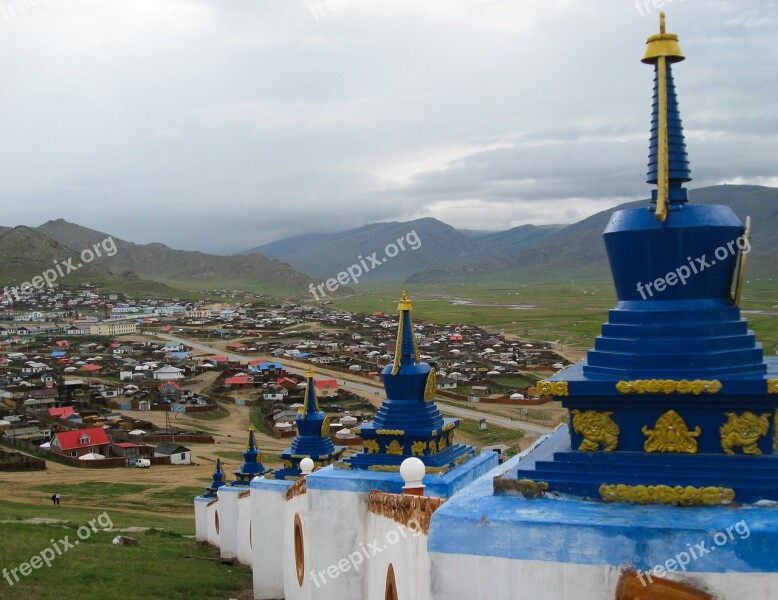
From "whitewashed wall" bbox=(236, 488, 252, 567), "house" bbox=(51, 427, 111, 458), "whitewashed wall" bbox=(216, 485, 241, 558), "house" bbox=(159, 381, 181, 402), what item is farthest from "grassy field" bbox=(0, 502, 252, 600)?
"house" bbox=(159, 381, 181, 402)

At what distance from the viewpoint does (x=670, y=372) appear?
25.2ft

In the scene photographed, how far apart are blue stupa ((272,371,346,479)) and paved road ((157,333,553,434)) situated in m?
33.9

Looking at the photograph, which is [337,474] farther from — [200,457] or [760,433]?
[200,457]

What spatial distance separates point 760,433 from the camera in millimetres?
7445

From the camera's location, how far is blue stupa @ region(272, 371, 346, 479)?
19156mm

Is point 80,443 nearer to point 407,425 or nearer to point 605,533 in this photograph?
point 407,425

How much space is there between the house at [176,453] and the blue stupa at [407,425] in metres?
36.6

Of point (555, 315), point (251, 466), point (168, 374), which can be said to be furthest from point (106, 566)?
point (555, 315)

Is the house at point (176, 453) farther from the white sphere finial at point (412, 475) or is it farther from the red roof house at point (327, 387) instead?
the white sphere finial at point (412, 475)

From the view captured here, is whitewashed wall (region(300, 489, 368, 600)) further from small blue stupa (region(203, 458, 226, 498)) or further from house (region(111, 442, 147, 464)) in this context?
house (region(111, 442, 147, 464))

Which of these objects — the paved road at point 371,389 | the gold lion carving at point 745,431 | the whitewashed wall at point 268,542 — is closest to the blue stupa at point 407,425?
the gold lion carving at point 745,431

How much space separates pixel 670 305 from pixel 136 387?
7106 centimetres

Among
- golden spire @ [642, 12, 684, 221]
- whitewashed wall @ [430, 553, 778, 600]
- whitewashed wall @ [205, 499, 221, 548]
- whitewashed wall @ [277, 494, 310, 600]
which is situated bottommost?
whitewashed wall @ [205, 499, 221, 548]

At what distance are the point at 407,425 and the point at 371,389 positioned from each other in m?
A: 61.9
